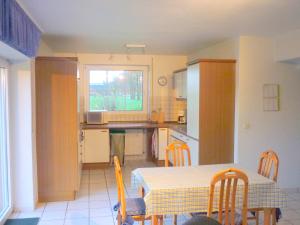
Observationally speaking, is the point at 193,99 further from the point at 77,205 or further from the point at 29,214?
the point at 29,214

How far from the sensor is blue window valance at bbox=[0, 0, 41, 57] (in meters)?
2.37

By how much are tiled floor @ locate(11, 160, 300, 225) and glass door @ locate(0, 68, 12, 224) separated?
0.58ft

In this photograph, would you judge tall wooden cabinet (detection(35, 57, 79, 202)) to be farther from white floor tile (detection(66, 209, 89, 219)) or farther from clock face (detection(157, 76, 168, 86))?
clock face (detection(157, 76, 168, 86))

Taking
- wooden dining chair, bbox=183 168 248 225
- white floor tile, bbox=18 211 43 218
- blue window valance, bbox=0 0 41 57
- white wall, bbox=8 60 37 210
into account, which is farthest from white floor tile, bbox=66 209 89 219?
blue window valance, bbox=0 0 41 57

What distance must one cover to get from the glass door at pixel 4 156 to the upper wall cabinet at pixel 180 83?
10.4 ft

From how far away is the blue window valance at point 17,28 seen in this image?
2.37 meters

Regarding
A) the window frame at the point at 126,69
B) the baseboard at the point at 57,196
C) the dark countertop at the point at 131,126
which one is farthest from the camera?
the window frame at the point at 126,69

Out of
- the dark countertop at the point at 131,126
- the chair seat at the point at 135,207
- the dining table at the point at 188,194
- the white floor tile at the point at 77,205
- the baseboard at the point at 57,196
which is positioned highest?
the dark countertop at the point at 131,126

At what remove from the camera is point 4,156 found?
3.53m

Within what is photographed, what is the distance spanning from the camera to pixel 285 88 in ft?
14.3

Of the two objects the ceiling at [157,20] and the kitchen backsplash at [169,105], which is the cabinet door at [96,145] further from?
the ceiling at [157,20]

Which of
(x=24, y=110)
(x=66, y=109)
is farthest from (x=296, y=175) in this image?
(x=24, y=110)

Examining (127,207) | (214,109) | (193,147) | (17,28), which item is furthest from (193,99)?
(17,28)

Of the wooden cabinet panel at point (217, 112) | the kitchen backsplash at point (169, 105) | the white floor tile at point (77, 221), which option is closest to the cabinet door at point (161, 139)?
the kitchen backsplash at point (169, 105)
